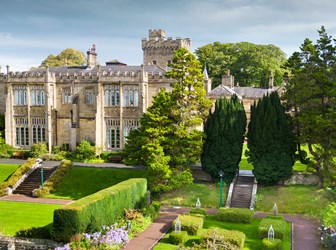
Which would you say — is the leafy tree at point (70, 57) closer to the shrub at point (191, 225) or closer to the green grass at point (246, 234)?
the green grass at point (246, 234)

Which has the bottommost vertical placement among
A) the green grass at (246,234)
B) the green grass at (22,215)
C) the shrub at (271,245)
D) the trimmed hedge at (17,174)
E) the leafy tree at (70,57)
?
the green grass at (246,234)

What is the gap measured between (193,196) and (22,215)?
48.6 ft

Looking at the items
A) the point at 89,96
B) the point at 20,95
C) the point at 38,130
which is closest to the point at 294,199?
the point at 89,96

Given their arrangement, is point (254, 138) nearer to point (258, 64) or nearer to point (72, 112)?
point (72, 112)

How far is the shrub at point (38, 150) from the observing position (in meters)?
48.1

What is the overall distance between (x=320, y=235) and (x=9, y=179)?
99.1 ft

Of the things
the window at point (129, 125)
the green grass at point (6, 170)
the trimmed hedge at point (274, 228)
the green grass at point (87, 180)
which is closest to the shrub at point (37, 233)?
the green grass at point (87, 180)

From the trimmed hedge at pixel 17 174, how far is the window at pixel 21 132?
10109 mm

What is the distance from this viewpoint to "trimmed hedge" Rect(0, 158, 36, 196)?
128 ft

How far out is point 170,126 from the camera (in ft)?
122

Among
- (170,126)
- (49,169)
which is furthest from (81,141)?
(170,126)

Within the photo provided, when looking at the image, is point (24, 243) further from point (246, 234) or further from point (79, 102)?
point (79, 102)

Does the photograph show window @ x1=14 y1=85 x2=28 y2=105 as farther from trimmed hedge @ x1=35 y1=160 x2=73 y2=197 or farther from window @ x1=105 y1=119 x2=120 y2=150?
trimmed hedge @ x1=35 y1=160 x2=73 y2=197

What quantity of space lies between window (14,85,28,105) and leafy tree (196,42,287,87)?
4259 centimetres
